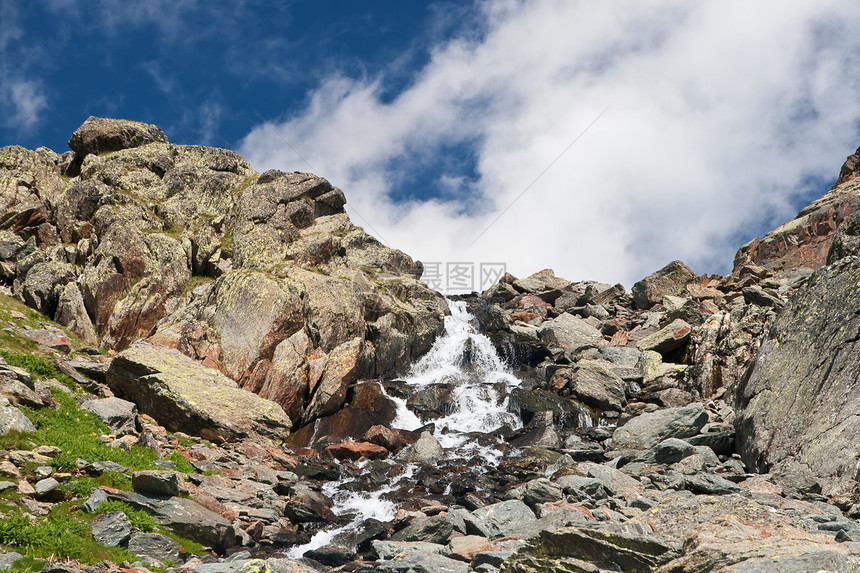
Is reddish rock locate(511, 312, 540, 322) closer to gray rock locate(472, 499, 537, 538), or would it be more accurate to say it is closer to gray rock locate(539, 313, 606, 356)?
gray rock locate(539, 313, 606, 356)

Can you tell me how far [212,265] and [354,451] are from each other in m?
27.3

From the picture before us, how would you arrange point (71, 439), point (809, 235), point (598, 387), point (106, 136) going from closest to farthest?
point (71, 439)
point (598, 387)
point (106, 136)
point (809, 235)

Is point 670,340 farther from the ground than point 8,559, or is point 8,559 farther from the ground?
point 670,340

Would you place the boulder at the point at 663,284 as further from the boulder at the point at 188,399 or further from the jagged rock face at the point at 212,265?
the boulder at the point at 188,399

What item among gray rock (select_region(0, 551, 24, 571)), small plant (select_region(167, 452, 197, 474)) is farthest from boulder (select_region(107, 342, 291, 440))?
Result: gray rock (select_region(0, 551, 24, 571))

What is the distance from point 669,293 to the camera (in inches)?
2840

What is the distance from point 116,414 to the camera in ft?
82.5

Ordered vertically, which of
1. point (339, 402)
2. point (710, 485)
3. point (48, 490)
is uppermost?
point (339, 402)

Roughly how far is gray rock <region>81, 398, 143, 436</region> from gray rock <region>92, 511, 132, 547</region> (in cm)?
885

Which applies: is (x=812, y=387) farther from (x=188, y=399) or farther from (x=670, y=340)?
(x=188, y=399)

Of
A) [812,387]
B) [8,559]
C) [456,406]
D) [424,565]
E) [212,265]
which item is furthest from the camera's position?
[212,265]

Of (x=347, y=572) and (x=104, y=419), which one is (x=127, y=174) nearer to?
(x=104, y=419)

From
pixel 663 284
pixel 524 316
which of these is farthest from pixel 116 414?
pixel 663 284

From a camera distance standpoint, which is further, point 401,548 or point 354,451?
point 354,451
